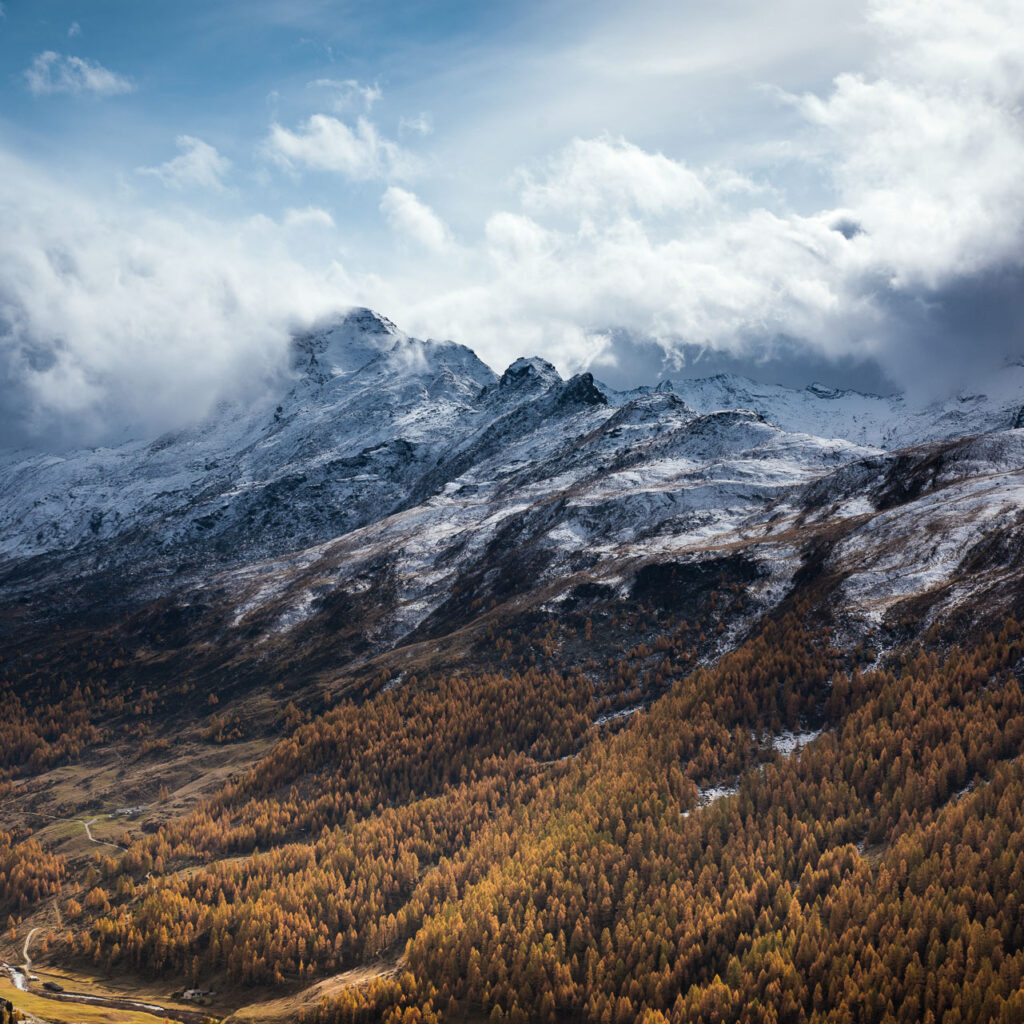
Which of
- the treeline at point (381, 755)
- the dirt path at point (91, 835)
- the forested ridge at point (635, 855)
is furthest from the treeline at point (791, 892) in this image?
the dirt path at point (91, 835)

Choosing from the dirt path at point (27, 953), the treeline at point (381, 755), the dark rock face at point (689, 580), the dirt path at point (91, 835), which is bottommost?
the dirt path at point (27, 953)

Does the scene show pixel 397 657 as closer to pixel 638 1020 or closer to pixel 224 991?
pixel 224 991

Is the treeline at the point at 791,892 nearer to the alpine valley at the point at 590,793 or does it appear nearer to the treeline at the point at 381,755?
the alpine valley at the point at 590,793

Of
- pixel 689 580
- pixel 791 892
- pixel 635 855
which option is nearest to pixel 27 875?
pixel 635 855

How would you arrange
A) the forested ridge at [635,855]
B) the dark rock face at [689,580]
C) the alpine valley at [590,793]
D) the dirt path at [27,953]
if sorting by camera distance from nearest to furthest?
the forested ridge at [635,855]
the alpine valley at [590,793]
the dirt path at [27,953]
the dark rock face at [689,580]

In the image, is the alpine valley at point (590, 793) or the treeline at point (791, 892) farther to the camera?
the alpine valley at point (590, 793)

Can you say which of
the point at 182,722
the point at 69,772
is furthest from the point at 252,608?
the point at 69,772
